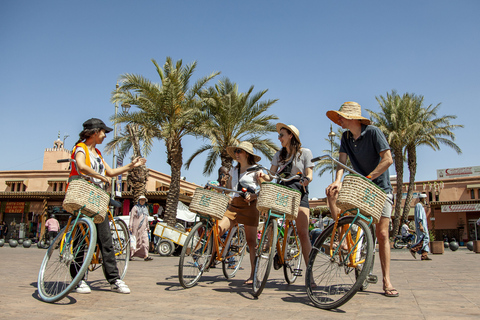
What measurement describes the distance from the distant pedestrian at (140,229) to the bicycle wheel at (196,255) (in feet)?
24.8

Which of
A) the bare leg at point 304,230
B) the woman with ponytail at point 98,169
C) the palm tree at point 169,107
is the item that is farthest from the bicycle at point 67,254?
the palm tree at point 169,107

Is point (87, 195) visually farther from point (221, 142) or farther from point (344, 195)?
point (221, 142)

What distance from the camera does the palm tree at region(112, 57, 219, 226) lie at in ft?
66.8

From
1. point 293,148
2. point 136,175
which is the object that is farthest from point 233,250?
point 136,175

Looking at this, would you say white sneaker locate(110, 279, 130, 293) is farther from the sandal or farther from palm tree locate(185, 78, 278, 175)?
palm tree locate(185, 78, 278, 175)

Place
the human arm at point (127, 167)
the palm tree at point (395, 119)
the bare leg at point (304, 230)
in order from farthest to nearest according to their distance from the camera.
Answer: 1. the palm tree at point (395, 119)
2. the bare leg at point (304, 230)
3. the human arm at point (127, 167)

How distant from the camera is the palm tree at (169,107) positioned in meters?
20.4

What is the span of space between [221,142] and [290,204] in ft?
57.6

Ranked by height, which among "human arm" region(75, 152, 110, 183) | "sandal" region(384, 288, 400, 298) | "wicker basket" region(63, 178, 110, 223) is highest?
"human arm" region(75, 152, 110, 183)

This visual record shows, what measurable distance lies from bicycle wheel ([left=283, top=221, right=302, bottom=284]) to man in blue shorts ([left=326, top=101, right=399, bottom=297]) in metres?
0.87

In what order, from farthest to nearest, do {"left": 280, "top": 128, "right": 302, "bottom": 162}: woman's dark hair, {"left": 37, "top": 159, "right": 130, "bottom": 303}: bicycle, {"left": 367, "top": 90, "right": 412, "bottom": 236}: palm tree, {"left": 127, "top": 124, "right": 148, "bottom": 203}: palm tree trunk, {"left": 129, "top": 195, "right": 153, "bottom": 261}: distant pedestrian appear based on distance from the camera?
{"left": 367, "top": 90, "right": 412, "bottom": 236}: palm tree
{"left": 127, "top": 124, "right": 148, "bottom": 203}: palm tree trunk
{"left": 129, "top": 195, "right": 153, "bottom": 261}: distant pedestrian
{"left": 280, "top": 128, "right": 302, "bottom": 162}: woman's dark hair
{"left": 37, "top": 159, "right": 130, "bottom": 303}: bicycle

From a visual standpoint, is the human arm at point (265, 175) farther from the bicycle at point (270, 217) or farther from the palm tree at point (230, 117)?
the palm tree at point (230, 117)

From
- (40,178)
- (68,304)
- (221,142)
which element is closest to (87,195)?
(68,304)

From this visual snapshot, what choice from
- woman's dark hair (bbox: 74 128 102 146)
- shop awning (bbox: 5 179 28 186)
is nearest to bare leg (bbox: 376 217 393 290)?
woman's dark hair (bbox: 74 128 102 146)
